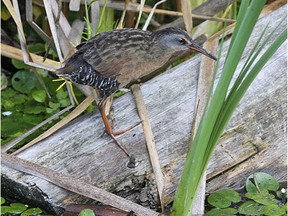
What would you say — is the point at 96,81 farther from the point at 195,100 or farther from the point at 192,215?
the point at 192,215

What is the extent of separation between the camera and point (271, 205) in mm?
3439

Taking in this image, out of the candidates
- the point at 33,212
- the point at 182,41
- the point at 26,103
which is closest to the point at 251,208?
the point at 182,41

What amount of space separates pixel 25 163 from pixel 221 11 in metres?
1.61

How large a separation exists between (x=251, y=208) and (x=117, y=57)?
1000 millimetres

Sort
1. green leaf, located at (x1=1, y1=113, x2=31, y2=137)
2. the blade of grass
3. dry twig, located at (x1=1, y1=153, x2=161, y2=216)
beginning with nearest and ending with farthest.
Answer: the blade of grass → dry twig, located at (x1=1, y1=153, x2=161, y2=216) → green leaf, located at (x1=1, y1=113, x2=31, y2=137)

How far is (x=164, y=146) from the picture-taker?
3.46 meters

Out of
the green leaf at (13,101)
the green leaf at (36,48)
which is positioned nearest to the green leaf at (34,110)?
the green leaf at (13,101)

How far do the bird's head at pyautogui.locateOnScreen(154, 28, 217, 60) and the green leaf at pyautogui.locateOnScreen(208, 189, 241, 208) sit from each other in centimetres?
76

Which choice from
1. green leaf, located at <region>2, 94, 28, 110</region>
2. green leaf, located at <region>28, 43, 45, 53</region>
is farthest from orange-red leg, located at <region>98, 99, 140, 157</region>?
green leaf, located at <region>28, 43, 45, 53</region>

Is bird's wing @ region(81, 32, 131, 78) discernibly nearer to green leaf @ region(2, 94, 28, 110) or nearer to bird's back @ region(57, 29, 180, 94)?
bird's back @ region(57, 29, 180, 94)

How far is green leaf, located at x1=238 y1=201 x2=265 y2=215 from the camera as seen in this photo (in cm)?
341

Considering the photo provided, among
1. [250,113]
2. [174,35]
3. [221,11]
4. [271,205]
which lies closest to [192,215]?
[271,205]

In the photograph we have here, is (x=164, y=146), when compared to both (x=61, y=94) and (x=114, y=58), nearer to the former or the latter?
(x=114, y=58)

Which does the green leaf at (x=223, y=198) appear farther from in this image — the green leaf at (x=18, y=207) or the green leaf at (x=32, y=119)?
the green leaf at (x=32, y=119)
